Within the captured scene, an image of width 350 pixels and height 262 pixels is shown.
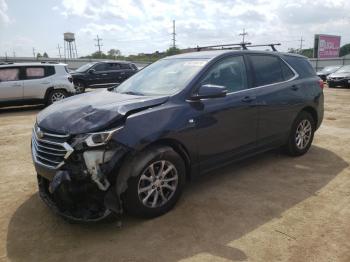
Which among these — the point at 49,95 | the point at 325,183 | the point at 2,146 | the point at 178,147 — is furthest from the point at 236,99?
the point at 49,95

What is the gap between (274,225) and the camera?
376 cm

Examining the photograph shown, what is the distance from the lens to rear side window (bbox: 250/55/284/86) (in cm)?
522

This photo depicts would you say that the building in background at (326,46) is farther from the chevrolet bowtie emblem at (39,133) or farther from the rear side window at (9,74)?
the chevrolet bowtie emblem at (39,133)

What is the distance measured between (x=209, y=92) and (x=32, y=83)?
10.0 metres

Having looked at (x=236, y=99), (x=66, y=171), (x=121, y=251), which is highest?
(x=236, y=99)

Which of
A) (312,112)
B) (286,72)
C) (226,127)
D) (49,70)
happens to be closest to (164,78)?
(226,127)

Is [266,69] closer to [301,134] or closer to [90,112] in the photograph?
[301,134]

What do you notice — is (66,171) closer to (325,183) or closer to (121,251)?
(121,251)

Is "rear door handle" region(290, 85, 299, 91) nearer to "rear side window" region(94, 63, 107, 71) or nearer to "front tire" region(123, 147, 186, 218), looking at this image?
"front tire" region(123, 147, 186, 218)

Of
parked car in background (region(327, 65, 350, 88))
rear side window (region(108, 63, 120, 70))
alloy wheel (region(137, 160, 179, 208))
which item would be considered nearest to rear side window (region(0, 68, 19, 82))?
rear side window (region(108, 63, 120, 70))

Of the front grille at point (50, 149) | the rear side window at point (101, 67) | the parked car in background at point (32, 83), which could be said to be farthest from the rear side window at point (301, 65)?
the rear side window at point (101, 67)

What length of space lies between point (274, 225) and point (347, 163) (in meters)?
2.63

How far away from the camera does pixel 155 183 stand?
12.7 feet

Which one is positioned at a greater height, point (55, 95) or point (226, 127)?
point (226, 127)
